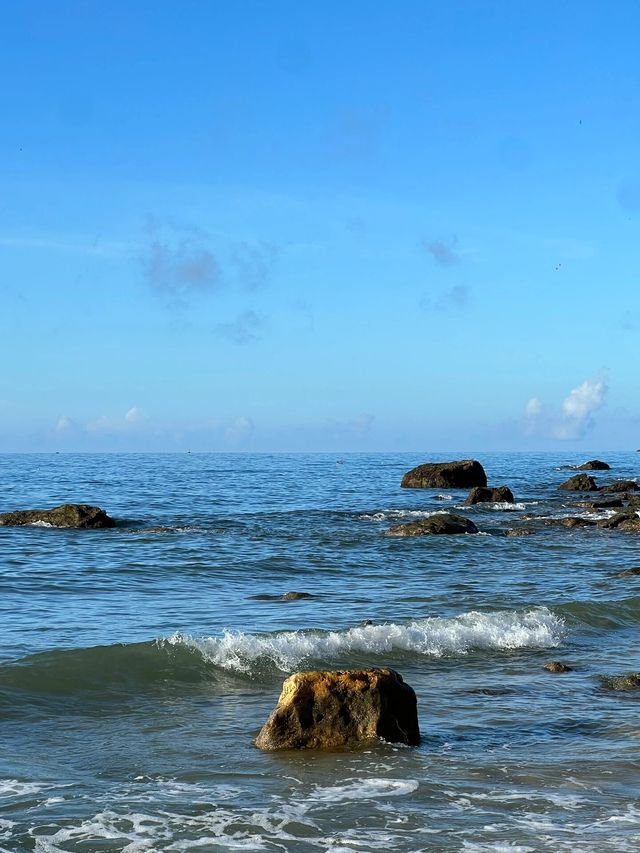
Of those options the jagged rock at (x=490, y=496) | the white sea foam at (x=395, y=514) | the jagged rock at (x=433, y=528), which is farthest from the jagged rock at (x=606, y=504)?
the jagged rock at (x=433, y=528)

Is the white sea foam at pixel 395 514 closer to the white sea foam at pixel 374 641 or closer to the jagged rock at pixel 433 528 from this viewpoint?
the jagged rock at pixel 433 528

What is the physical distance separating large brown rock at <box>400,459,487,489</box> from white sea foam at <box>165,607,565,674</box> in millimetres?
40378

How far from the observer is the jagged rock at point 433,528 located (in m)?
31.6

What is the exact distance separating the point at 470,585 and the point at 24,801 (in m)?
14.5

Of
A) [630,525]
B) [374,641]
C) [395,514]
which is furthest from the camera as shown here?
[395,514]

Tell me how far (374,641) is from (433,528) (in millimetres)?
16746

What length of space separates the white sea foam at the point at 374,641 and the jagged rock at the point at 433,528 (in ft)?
47.8

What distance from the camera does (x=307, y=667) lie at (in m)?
14.2

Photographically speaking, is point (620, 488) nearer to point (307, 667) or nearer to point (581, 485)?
point (581, 485)

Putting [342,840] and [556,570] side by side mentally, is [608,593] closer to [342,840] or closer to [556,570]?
[556,570]

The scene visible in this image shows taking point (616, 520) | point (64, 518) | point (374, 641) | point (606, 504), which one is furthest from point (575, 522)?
point (374, 641)

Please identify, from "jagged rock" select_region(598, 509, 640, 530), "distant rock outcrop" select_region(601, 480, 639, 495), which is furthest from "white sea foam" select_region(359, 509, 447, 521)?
"distant rock outcrop" select_region(601, 480, 639, 495)

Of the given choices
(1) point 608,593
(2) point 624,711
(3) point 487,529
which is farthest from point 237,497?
(2) point 624,711

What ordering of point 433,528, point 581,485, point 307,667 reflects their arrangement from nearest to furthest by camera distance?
point 307,667
point 433,528
point 581,485
